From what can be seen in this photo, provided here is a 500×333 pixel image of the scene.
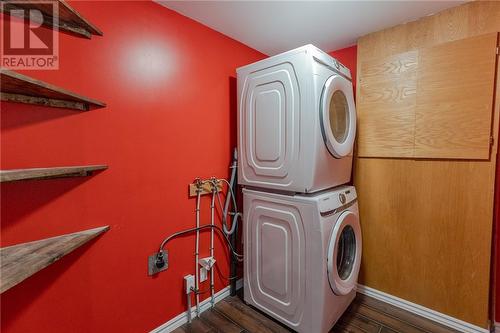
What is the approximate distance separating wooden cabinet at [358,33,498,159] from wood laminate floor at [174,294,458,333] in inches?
47.0

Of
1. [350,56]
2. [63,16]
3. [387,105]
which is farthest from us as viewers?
[350,56]

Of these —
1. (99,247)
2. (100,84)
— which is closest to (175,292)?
(99,247)

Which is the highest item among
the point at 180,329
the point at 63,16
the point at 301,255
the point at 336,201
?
the point at 63,16

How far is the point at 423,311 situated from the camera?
1.72 meters

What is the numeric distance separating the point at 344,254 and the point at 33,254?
183 centimetres

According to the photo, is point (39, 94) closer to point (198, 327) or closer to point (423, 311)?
point (198, 327)

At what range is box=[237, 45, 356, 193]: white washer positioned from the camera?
1.40 metres

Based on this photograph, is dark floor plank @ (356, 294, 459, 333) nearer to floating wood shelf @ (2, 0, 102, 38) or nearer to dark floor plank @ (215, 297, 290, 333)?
dark floor plank @ (215, 297, 290, 333)

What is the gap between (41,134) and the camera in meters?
1.07

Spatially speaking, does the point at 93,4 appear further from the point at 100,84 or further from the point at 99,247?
the point at 99,247

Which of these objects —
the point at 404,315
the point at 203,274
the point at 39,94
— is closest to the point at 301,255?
the point at 203,274

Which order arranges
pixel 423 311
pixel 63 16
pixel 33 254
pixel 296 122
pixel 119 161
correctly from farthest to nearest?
pixel 423 311
pixel 296 122
pixel 119 161
pixel 63 16
pixel 33 254

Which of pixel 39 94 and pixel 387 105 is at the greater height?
pixel 387 105

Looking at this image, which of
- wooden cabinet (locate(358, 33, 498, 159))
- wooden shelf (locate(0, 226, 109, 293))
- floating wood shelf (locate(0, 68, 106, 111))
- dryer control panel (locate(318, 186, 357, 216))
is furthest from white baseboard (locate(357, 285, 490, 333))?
floating wood shelf (locate(0, 68, 106, 111))
